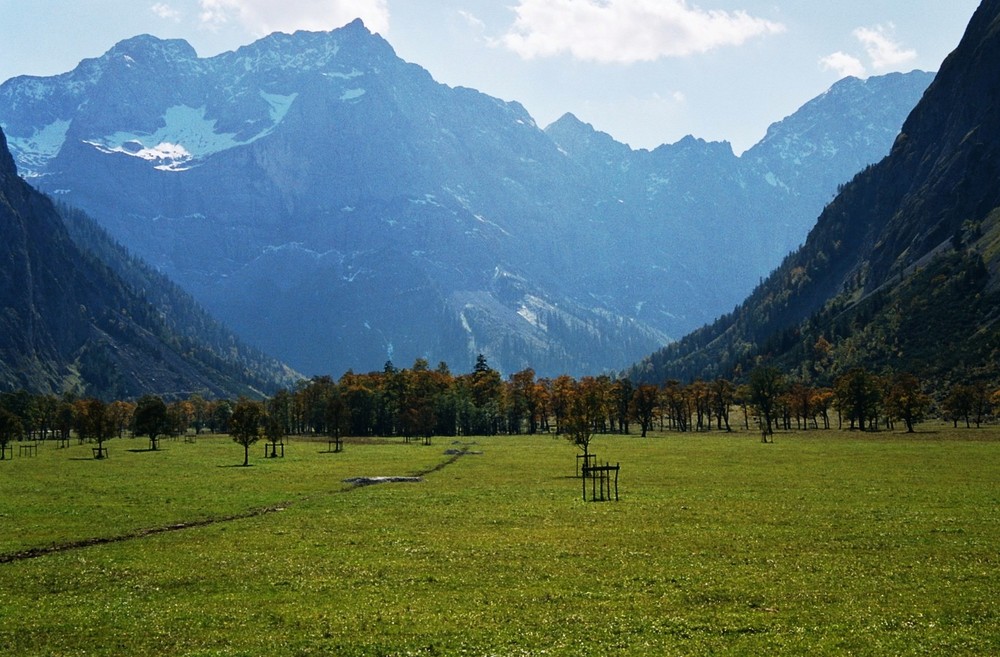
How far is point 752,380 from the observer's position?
180125 millimetres

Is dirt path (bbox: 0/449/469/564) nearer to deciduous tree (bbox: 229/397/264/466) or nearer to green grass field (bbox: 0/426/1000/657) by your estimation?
green grass field (bbox: 0/426/1000/657)

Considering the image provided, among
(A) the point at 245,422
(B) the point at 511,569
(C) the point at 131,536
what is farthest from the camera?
(A) the point at 245,422

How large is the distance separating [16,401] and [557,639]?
200677 millimetres

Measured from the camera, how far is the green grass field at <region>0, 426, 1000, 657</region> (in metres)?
26.3

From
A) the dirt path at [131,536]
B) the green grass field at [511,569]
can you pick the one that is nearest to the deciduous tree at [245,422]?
the green grass field at [511,569]

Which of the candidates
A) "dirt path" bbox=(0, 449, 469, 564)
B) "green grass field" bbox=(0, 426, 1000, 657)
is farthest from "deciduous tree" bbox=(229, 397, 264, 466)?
"dirt path" bbox=(0, 449, 469, 564)

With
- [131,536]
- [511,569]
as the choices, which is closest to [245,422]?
[131,536]

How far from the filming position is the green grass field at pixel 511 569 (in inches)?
1034

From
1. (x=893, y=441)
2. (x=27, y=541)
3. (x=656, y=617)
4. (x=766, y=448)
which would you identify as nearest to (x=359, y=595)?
(x=656, y=617)

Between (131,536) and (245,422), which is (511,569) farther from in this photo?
(245,422)

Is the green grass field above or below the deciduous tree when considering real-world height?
below

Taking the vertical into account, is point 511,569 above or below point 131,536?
above

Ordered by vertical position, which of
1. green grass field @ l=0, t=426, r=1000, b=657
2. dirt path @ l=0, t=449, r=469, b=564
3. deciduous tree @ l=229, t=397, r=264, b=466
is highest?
deciduous tree @ l=229, t=397, r=264, b=466

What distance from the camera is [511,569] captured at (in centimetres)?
3622
